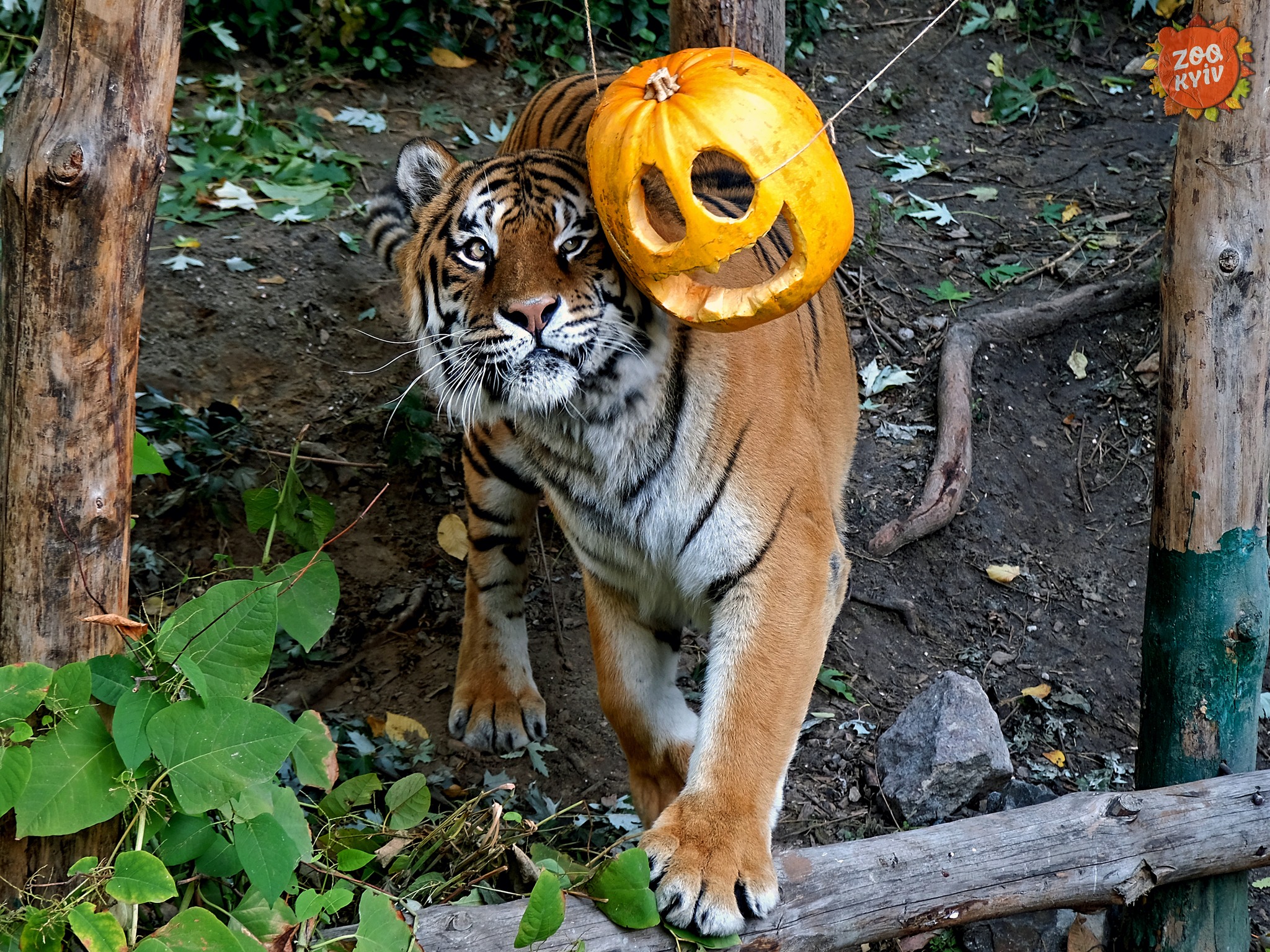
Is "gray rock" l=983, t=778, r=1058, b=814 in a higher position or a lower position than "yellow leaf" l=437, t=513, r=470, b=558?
higher

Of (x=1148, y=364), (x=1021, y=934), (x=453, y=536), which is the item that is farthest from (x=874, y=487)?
(x=1021, y=934)

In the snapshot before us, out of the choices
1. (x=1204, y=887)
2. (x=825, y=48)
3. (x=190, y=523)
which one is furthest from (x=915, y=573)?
(x=825, y=48)

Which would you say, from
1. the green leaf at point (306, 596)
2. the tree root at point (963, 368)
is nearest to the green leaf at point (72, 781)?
the green leaf at point (306, 596)

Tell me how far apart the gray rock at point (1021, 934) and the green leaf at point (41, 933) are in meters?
2.32

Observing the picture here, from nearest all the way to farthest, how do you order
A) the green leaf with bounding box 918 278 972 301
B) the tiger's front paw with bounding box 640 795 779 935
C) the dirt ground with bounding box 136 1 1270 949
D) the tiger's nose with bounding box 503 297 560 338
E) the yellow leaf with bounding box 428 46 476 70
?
the tiger's front paw with bounding box 640 795 779 935
the tiger's nose with bounding box 503 297 560 338
the dirt ground with bounding box 136 1 1270 949
the green leaf with bounding box 918 278 972 301
the yellow leaf with bounding box 428 46 476 70

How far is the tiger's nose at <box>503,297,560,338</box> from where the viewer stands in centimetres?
241

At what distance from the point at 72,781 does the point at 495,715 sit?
1991 millimetres

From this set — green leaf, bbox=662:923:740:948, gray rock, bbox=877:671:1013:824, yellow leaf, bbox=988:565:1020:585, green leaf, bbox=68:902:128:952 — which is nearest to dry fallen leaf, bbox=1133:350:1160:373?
yellow leaf, bbox=988:565:1020:585

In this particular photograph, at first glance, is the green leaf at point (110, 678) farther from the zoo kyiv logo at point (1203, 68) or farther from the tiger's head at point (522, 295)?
the zoo kyiv logo at point (1203, 68)

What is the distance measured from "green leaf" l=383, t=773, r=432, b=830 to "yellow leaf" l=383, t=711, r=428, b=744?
106cm

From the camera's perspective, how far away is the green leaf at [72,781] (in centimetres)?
189

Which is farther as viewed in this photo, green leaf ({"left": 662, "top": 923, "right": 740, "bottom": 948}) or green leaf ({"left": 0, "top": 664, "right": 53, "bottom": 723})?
green leaf ({"left": 662, "top": 923, "right": 740, "bottom": 948})

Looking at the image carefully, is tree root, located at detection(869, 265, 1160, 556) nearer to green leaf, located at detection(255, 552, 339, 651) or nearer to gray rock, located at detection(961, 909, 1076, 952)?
gray rock, located at detection(961, 909, 1076, 952)

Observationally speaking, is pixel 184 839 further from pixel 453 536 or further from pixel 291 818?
pixel 453 536
